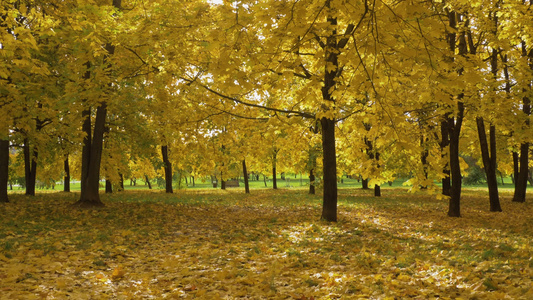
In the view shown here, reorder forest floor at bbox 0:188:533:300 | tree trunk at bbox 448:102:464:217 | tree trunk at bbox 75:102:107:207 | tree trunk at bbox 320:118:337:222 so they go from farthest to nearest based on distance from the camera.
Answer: tree trunk at bbox 75:102:107:207, tree trunk at bbox 448:102:464:217, tree trunk at bbox 320:118:337:222, forest floor at bbox 0:188:533:300

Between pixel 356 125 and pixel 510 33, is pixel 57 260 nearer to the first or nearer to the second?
pixel 356 125

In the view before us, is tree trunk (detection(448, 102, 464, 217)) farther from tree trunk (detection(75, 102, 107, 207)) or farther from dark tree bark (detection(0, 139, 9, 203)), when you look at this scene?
dark tree bark (detection(0, 139, 9, 203))

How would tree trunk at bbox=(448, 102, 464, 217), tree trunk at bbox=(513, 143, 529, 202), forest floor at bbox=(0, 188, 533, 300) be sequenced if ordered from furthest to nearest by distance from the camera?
tree trunk at bbox=(513, 143, 529, 202)
tree trunk at bbox=(448, 102, 464, 217)
forest floor at bbox=(0, 188, 533, 300)

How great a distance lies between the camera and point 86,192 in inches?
545

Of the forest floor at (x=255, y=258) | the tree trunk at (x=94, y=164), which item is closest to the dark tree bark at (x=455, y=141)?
the forest floor at (x=255, y=258)

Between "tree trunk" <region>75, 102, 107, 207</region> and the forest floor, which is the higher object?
"tree trunk" <region>75, 102, 107, 207</region>

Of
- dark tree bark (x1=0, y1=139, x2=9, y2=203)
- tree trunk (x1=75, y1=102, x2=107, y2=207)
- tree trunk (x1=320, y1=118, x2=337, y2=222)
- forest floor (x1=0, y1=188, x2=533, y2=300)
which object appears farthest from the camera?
dark tree bark (x1=0, y1=139, x2=9, y2=203)

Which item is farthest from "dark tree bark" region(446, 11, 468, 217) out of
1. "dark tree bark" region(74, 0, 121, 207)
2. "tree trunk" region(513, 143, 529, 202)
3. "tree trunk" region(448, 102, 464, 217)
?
"dark tree bark" region(74, 0, 121, 207)

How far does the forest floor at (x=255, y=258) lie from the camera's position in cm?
482

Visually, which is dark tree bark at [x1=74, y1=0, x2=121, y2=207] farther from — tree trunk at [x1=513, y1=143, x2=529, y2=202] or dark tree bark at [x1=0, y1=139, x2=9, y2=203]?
tree trunk at [x1=513, y1=143, x2=529, y2=202]

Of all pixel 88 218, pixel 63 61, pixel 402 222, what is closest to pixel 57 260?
pixel 88 218

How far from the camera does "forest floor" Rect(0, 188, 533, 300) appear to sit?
15.8 ft

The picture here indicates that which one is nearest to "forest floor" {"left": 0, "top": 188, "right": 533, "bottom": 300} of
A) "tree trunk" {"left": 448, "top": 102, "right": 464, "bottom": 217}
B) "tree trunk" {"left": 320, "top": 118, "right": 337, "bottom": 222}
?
"tree trunk" {"left": 320, "top": 118, "right": 337, "bottom": 222}

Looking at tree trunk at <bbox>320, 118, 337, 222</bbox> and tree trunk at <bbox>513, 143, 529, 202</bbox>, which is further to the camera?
tree trunk at <bbox>513, 143, 529, 202</bbox>
